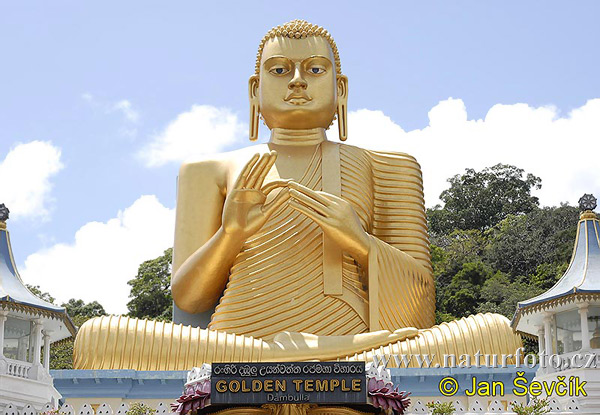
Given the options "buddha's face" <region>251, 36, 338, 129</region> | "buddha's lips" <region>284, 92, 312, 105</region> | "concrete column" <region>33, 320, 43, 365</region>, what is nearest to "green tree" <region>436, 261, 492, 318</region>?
"buddha's face" <region>251, 36, 338, 129</region>

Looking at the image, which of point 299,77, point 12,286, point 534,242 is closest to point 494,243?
point 534,242

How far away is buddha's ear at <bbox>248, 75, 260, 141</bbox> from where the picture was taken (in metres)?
13.0

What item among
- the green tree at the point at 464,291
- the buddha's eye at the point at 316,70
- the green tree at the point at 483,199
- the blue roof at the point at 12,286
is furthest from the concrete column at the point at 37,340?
the green tree at the point at 483,199

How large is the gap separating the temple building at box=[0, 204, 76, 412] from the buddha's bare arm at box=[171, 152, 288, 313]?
1.42m

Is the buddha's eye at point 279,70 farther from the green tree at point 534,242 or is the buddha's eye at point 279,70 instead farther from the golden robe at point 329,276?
the green tree at point 534,242

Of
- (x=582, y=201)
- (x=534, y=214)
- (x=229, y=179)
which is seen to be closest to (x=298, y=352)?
(x=229, y=179)

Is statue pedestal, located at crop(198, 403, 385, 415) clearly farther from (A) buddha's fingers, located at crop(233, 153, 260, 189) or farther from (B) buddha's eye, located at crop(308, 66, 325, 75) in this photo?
(B) buddha's eye, located at crop(308, 66, 325, 75)

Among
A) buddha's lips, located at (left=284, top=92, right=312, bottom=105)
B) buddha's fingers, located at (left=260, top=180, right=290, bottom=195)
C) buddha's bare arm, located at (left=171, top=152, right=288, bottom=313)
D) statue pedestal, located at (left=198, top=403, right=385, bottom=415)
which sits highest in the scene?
buddha's lips, located at (left=284, top=92, right=312, bottom=105)

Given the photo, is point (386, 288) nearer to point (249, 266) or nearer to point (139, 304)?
point (249, 266)

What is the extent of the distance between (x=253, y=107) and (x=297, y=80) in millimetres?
933

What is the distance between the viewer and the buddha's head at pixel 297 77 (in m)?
12.5

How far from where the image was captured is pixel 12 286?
1141cm

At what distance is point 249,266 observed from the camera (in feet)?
38.6

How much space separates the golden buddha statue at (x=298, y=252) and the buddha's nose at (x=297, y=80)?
0.05 ft
